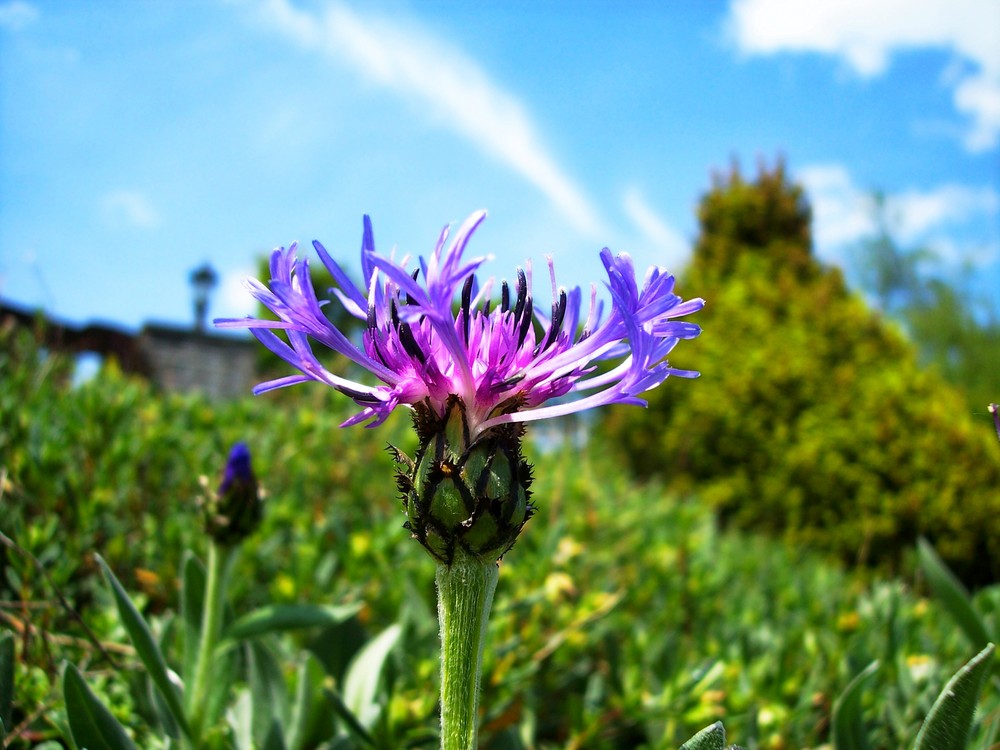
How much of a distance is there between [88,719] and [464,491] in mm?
690

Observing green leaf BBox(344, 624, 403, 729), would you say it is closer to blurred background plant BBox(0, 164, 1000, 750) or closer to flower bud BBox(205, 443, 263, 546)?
blurred background plant BBox(0, 164, 1000, 750)

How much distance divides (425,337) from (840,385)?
783 cm

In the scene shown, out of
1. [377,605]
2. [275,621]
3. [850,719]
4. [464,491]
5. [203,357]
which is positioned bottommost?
[850,719]

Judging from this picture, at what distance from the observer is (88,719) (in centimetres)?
117

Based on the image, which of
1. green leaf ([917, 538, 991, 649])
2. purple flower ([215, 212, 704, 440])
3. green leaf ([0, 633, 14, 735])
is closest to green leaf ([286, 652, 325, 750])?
green leaf ([0, 633, 14, 735])

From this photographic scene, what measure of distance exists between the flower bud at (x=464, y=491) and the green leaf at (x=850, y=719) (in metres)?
0.69

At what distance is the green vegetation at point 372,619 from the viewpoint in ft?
5.30

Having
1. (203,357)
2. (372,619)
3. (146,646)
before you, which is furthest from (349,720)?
(203,357)

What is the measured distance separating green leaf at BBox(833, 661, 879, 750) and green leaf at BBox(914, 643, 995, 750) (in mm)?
259

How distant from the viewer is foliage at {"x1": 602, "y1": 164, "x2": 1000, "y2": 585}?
7.18 meters

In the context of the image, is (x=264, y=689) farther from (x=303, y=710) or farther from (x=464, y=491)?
(x=464, y=491)

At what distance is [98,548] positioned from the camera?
2.46m


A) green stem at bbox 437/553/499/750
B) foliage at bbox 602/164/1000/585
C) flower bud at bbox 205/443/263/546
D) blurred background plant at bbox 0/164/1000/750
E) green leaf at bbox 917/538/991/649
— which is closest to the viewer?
green stem at bbox 437/553/499/750

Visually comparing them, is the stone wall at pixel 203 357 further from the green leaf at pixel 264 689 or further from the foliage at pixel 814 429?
the green leaf at pixel 264 689
